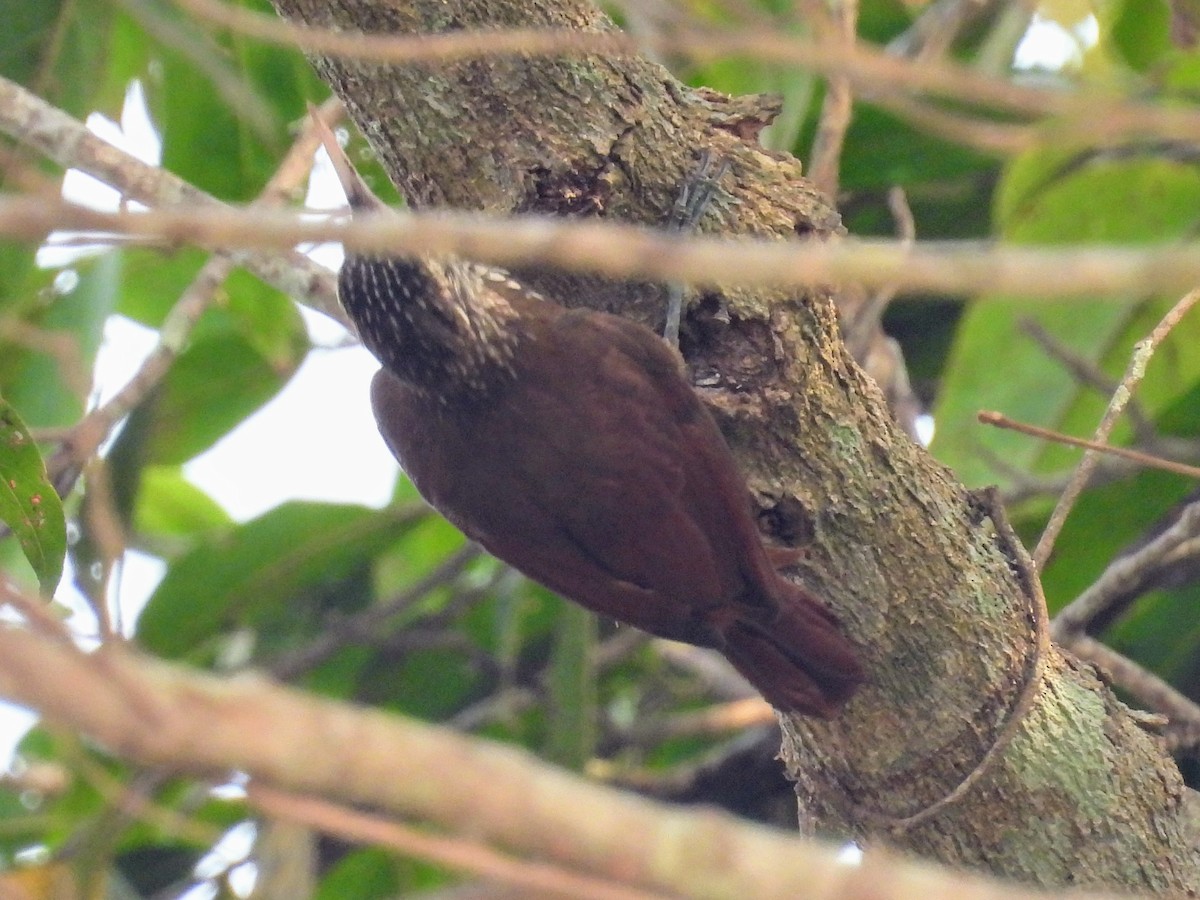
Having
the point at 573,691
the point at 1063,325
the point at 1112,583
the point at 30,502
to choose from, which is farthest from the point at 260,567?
the point at 1112,583

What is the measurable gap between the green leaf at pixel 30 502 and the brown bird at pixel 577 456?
67cm

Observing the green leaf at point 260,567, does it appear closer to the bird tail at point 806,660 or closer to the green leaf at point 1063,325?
the green leaf at point 1063,325

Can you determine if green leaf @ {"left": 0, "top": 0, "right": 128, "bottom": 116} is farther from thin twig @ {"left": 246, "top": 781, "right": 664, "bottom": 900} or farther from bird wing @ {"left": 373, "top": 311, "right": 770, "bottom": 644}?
thin twig @ {"left": 246, "top": 781, "right": 664, "bottom": 900}

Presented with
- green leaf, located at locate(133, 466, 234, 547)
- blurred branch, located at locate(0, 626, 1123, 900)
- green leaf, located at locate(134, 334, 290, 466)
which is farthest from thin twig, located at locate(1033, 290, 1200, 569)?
green leaf, located at locate(133, 466, 234, 547)

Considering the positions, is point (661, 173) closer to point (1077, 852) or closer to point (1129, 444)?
point (1077, 852)

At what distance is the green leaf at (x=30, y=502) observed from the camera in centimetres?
266

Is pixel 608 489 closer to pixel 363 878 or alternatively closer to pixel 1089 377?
pixel 1089 377

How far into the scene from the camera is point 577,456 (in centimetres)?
283

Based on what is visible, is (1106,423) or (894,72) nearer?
(894,72)

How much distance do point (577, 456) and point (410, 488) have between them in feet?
7.23

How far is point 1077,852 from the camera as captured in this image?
2.50 meters

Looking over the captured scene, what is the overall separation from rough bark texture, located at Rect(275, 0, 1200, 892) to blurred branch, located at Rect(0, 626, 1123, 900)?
60.6 inches

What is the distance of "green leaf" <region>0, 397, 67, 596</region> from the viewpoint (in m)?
2.66

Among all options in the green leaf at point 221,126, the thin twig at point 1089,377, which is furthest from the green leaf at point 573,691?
the green leaf at point 221,126
